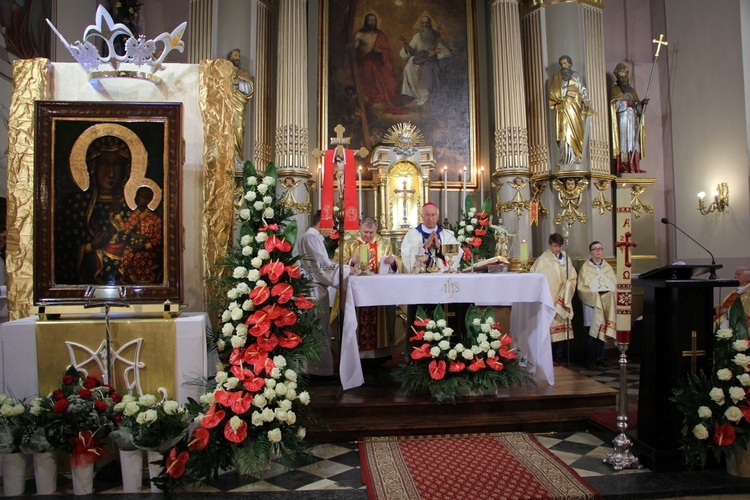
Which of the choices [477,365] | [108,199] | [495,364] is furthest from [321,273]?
[108,199]

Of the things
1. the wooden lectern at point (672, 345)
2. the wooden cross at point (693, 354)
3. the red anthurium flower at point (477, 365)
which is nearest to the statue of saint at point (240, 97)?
the red anthurium flower at point (477, 365)

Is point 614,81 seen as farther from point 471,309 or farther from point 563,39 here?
point 471,309

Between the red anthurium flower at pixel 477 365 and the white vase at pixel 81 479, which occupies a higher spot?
the red anthurium flower at pixel 477 365

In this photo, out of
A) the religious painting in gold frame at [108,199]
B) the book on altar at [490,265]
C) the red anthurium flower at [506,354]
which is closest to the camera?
the religious painting in gold frame at [108,199]

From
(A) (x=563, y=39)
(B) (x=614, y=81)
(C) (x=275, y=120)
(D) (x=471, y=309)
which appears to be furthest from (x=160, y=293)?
(B) (x=614, y=81)

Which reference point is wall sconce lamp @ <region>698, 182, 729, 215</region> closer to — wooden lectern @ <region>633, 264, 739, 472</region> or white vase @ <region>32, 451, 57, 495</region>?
wooden lectern @ <region>633, 264, 739, 472</region>

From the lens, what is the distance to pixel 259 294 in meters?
3.90

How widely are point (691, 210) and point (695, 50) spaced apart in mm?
2750

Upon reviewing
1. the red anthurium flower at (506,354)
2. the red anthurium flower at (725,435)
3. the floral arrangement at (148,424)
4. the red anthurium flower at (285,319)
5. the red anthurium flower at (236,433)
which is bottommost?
the red anthurium flower at (725,435)

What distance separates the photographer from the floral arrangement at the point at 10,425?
3.36 meters

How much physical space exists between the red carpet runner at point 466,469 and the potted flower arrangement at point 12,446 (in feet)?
6.86

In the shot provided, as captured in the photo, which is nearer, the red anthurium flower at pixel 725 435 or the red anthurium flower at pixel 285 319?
the red anthurium flower at pixel 725 435

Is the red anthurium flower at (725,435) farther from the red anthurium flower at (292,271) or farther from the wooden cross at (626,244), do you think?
the red anthurium flower at (292,271)

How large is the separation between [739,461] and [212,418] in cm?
Answer: 337
